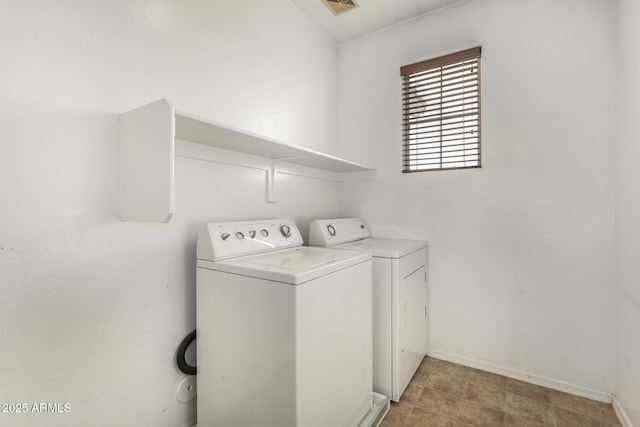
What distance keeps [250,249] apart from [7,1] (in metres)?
1.18

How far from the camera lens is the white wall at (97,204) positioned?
3.04ft

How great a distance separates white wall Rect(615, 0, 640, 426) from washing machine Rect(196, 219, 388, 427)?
1.21 meters

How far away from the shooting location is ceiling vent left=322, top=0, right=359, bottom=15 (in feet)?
6.82

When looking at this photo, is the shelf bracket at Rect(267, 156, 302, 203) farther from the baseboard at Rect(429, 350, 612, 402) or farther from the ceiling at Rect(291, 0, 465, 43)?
the baseboard at Rect(429, 350, 612, 402)

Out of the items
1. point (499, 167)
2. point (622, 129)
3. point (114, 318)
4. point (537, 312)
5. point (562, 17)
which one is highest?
point (562, 17)

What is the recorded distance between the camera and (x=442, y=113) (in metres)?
2.14

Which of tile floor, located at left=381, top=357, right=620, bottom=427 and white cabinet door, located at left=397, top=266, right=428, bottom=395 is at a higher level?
white cabinet door, located at left=397, top=266, right=428, bottom=395

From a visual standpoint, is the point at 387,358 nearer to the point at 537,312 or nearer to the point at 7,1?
the point at 537,312

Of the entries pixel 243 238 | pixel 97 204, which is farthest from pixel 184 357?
pixel 97 204

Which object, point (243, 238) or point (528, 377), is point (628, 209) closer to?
point (528, 377)

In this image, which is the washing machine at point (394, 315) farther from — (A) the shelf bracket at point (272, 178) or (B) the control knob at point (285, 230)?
(A) the shelf bracket at point (272, 178)

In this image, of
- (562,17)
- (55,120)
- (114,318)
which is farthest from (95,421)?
(562,17)

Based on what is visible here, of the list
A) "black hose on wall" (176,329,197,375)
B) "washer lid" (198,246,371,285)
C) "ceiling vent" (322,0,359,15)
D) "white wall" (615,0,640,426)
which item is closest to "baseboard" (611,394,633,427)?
"white wall" (615,0,640,426)

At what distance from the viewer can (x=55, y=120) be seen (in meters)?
1.00
